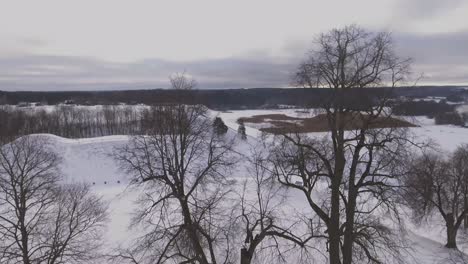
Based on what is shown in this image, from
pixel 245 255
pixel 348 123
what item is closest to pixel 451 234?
pixel 348 123

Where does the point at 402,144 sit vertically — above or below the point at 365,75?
below

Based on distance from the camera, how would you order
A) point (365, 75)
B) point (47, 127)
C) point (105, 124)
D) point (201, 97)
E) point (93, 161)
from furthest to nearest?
1. point (105, 124)
2. point (47, 127)
3. point (93, 161)
4. point (201, 97)
5. point (365, 75)

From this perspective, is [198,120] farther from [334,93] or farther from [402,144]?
[402,144]

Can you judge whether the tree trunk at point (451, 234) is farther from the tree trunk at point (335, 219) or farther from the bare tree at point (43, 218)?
the bare tree at point (43, 218)

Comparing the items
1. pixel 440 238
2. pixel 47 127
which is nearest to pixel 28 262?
pixel 440 238

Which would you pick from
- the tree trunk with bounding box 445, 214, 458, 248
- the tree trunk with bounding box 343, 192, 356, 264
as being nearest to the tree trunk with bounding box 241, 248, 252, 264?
the tree trunk with bounding box 343, 192, 356, 264

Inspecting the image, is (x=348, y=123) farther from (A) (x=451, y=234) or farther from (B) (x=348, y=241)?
(A) (x=451, y=234)

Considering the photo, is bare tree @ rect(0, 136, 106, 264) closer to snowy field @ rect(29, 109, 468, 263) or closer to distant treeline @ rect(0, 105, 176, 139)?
snowy field @ rect(29, 109, 468, 263)

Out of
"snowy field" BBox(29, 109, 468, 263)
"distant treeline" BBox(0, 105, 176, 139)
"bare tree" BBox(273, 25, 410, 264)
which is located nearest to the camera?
"bare tree" BBox(273, 25, 410, 264)
